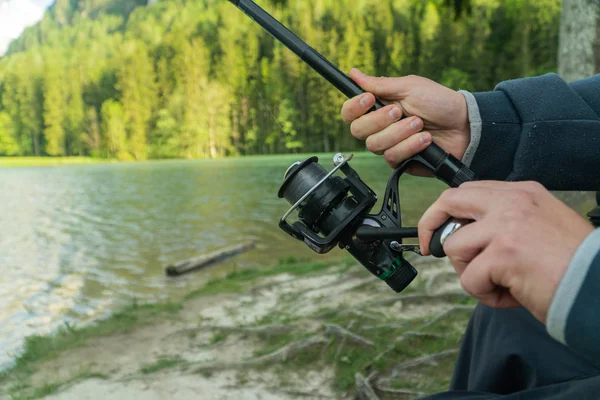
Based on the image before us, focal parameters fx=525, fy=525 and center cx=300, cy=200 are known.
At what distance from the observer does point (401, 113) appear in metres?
1.75

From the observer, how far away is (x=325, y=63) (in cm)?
174

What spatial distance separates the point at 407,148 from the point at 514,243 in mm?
854

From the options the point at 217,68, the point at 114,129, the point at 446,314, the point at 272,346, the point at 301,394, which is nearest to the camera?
the point at 301,394

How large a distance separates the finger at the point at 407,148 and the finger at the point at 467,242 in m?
0.72

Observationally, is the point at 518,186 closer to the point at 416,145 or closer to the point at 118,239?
the point at 416,145

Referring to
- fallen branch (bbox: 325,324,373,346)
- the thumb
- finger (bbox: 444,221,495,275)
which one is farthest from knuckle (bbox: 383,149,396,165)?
fallen branch (bbox: 325,324,373,346)

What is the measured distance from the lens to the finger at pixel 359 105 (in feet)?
5.74

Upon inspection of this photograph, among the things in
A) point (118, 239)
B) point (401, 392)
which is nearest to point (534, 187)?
point (401, 392)

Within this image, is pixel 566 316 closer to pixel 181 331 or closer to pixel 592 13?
pixel 181 331

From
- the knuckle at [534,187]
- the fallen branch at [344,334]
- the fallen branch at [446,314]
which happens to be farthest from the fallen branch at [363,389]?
the knuckle at [534,187]

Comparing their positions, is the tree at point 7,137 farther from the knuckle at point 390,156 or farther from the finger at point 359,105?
the knuckle at point 390,156

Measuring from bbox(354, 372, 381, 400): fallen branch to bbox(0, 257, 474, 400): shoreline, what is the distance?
0.01 metres

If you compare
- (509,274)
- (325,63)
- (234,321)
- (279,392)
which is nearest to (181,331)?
(234,321)

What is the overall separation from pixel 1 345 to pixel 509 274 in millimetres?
6774
